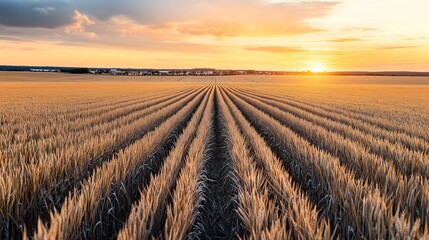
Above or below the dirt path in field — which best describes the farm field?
above

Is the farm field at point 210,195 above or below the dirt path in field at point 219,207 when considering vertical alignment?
above

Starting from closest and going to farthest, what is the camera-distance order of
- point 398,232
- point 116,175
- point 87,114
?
point 398,232 < point 116,175 < point 87,114

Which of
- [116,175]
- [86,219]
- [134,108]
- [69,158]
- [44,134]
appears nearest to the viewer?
[86,219]

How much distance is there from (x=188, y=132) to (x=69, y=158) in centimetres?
471

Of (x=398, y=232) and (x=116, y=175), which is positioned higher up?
(x=398, y=232)

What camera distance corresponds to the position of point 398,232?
2.48 m

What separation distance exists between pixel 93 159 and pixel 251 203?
3.58 m

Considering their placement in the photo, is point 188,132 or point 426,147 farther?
point 188,132

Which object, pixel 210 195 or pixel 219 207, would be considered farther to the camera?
pixel 210 195

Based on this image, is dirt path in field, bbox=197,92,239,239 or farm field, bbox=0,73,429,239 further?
dirt path in field, bbox=197,92,239,239

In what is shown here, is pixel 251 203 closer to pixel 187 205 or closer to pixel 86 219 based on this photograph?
pixel 187 205

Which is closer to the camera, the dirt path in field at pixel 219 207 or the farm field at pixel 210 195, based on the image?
the farm field at pixel 210 195

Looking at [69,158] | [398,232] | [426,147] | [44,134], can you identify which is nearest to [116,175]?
[69,158]

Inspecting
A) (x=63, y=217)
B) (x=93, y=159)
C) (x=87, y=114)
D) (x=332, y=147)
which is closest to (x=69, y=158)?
(x=93, y=159)
